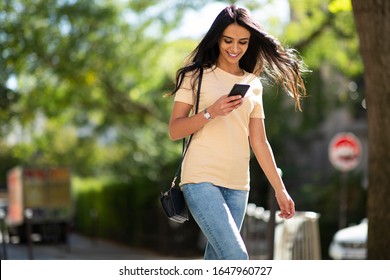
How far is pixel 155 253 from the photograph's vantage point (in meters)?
26.7

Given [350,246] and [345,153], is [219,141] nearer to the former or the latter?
[350,246]

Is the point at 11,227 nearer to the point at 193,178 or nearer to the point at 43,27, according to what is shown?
the point at 43,27

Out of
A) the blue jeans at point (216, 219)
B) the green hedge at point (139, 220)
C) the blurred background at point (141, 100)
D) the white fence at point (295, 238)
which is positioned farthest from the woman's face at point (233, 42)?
the green hedge at point (139, 220)

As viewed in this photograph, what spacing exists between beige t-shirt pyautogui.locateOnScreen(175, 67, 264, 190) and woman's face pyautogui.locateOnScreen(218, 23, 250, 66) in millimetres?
107

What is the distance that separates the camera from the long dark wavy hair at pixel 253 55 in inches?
212

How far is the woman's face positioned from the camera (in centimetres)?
538

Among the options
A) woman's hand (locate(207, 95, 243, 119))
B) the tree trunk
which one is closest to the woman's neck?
woman's hand (locate(207, 95, 243, 119))

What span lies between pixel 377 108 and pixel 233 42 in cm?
412

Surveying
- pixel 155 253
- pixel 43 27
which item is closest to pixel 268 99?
pixel 155 253

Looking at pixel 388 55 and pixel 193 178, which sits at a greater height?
pixel 388 55

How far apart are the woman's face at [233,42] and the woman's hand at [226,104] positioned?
0.41 meters

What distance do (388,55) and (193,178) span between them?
A: 4300 mm

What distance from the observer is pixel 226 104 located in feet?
16.5

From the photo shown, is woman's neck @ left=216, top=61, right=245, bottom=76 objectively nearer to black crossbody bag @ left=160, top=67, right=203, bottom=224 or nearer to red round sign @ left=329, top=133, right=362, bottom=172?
black crossbody bag @ left=160, top=67, right=203, bottom=224
